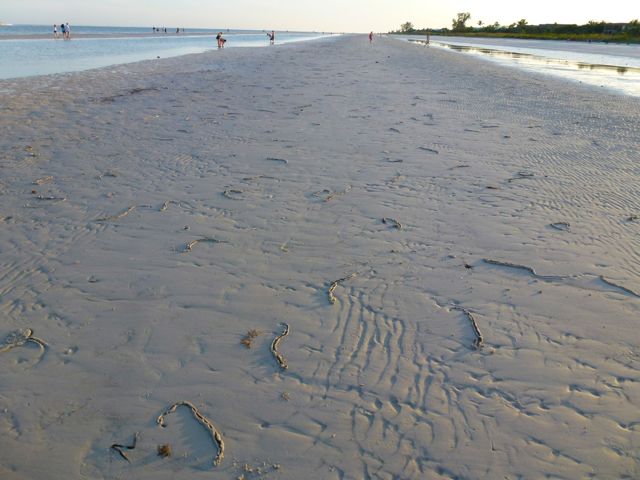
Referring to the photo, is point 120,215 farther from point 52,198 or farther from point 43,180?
point 43,180

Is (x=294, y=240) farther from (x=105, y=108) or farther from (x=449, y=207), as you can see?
(x=105, y=108)

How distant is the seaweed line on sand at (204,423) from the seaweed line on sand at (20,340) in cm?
106

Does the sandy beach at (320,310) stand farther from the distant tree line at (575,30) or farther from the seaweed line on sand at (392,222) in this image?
the distant tree line at (575,30)

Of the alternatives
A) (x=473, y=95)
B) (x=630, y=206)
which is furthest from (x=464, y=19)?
(x=630, y=206)

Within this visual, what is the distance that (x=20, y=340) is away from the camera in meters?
3.05

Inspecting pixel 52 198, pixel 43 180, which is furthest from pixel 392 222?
pixel 43 180

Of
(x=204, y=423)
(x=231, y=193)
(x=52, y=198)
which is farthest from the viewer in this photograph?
(x=231, y=193)

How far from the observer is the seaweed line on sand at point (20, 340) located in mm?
2975

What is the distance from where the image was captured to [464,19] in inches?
5404

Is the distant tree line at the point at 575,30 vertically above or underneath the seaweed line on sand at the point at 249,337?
above

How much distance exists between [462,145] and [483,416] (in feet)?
20.1

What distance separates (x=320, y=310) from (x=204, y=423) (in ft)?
4.10

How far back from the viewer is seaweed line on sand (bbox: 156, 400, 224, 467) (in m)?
2.28

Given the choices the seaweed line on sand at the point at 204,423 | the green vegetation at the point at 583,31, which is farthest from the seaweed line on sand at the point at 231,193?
the green vegetation at the point at 583,31
